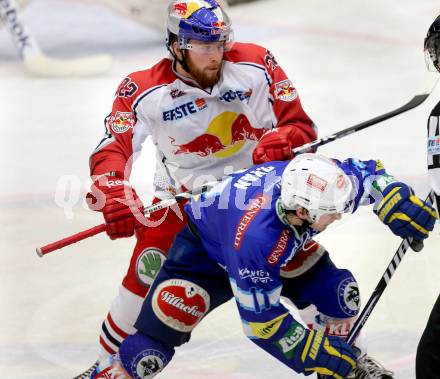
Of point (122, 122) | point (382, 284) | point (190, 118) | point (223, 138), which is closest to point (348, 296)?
point (382, 284)

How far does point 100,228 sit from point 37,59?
4009mm

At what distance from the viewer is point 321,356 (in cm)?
348

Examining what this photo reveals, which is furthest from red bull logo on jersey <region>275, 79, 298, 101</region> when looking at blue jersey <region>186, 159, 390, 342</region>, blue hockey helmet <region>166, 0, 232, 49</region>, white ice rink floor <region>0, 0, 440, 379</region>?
white ice rink floor <region>0, 0, 440, 379</region>

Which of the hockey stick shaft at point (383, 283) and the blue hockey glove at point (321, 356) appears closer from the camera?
the blue hockey glove at point (321, 356)

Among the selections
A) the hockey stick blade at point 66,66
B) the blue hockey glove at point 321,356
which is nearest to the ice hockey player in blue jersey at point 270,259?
the blue hockey glove at point 321,356

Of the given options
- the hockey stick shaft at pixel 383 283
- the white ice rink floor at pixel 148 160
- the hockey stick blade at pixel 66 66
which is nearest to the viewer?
the hockey stick shaft at pixel 383 283

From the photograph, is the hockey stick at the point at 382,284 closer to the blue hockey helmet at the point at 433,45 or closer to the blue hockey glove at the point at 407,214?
the blue hockey glove at the point at 407,214

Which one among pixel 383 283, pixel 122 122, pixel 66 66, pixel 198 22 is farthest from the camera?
pixel 66 66

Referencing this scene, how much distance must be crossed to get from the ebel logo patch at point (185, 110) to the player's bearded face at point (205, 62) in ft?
0.20

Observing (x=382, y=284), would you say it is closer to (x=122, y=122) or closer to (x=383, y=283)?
(x=383, y=283)

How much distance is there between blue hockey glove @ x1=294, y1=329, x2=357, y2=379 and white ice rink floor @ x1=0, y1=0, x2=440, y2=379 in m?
0.83

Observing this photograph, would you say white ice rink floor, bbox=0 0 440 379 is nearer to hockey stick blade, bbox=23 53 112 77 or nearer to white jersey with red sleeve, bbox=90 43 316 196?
hockey stick blade, bbox=23 53 112 77

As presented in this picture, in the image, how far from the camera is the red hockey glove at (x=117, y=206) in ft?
12.7

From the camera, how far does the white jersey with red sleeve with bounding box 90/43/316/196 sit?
414cm
